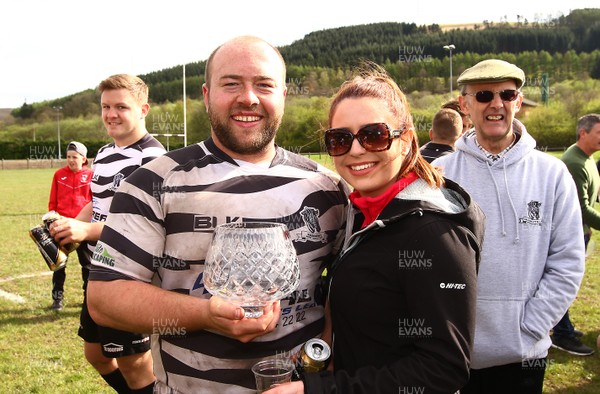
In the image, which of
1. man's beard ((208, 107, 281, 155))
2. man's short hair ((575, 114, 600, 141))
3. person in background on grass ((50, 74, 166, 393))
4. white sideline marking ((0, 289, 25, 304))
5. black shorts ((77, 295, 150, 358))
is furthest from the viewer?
white sideline marking ((0, 289, 25, 304))

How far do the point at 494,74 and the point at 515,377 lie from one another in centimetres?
180

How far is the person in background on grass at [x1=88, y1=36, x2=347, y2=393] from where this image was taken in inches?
81.5

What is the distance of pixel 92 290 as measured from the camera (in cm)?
210

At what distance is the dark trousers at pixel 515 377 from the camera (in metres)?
2.98

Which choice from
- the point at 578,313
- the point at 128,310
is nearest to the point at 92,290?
the point at 128,310

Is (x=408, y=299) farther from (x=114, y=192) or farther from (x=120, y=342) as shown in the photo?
(x=114, y=192)

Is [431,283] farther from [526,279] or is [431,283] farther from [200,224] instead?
[526,279]

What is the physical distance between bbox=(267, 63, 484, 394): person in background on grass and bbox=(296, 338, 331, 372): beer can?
0.07 meters

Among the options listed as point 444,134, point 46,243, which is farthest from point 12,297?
point 444,134

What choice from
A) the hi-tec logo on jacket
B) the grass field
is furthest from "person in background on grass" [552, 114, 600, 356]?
the hi-tec logo on jacket

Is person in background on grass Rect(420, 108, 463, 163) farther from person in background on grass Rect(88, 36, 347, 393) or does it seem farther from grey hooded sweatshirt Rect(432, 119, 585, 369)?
person in background on grass Rect(88, 36, 347, 393)

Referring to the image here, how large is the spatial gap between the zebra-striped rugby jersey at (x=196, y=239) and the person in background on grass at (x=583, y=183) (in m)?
4.90

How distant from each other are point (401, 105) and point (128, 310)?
53.9 inches

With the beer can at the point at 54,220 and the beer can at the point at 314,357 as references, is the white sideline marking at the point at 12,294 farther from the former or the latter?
the beer can at the point at 314,357
